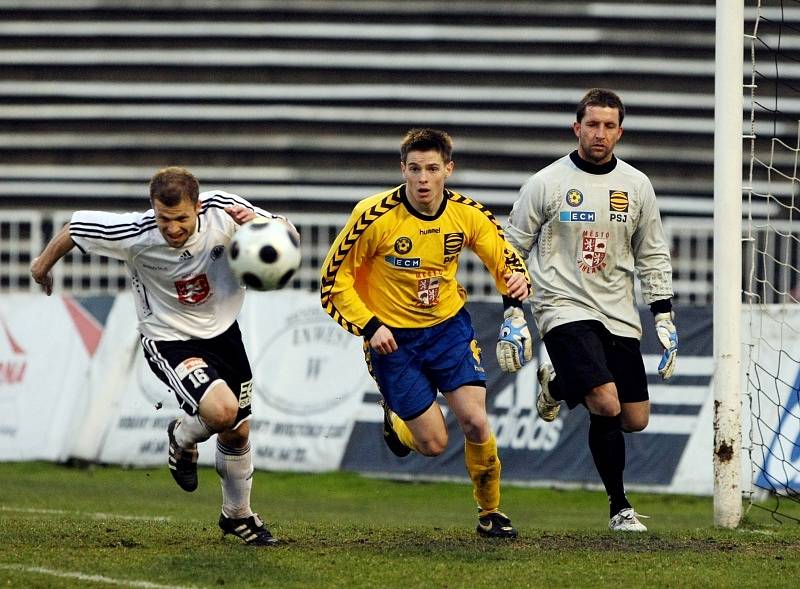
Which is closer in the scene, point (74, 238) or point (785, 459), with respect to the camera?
point (74, 238)

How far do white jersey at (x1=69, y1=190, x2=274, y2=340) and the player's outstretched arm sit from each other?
0.19ft

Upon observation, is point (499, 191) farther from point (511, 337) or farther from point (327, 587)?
point (327, 587)

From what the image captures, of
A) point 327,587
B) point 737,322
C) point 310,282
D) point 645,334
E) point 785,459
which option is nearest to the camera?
point 327,587

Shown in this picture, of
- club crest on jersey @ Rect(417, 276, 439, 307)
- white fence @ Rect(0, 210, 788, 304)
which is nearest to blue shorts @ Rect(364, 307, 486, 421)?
club crest on jersey @ Rect(417, 276, 439, 307)

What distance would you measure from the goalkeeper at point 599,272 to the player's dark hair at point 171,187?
2.36 metres

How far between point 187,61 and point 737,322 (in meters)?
13.6

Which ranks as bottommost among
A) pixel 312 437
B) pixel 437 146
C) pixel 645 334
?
pixel 312 437

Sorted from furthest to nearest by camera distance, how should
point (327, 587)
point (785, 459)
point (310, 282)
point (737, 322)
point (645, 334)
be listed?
point (310, 282), point (645, 334), point (785, 459), point (737, 322), point (327, 587)

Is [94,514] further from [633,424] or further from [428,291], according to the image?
[633,424]

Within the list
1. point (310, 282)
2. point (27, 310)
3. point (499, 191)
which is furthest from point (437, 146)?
point (499, 191)

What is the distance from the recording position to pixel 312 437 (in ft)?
46.3

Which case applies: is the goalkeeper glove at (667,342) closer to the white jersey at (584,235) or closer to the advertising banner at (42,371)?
the white jersey at (584,235)

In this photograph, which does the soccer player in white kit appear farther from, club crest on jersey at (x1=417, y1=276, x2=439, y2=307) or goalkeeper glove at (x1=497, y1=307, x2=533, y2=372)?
goalkeeper glove at (x1=497, y1=307, x2=533, y2=372)

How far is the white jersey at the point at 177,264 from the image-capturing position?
7.76 m
